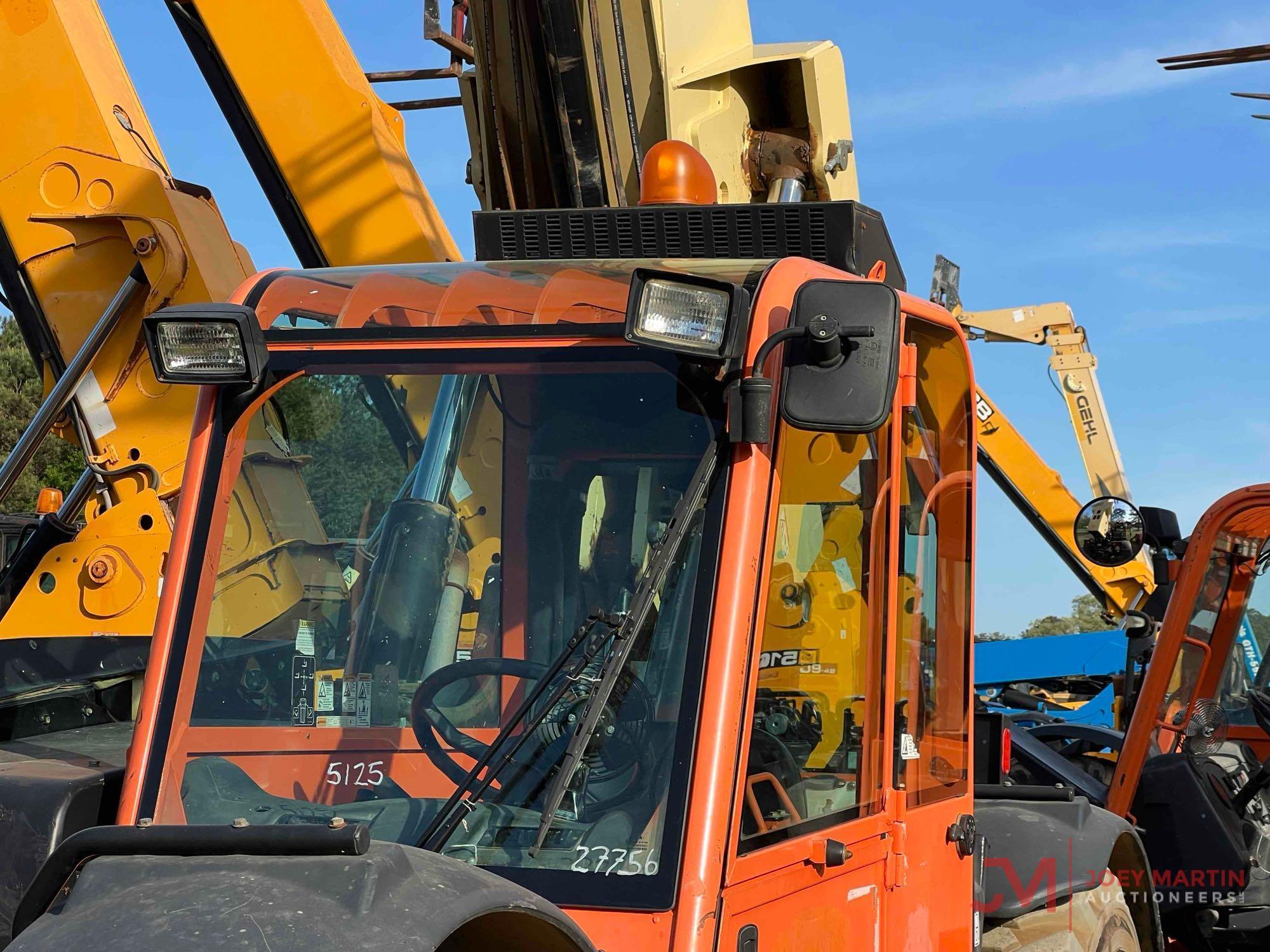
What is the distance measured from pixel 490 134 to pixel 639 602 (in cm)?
313

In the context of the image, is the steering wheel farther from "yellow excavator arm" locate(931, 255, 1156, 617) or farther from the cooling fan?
"yellow excavator arm" locate(931, 255, 1156, 617)

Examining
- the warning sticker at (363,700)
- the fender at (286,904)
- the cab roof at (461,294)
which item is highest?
the cab roof at (461,294)

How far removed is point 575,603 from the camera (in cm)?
271

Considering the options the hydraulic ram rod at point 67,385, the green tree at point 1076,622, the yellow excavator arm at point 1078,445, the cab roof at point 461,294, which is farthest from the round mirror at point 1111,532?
the green tree at point 1076,622

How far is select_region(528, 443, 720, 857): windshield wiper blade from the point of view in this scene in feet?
8.25

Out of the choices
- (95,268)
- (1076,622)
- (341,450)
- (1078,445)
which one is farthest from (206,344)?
(1076,622)

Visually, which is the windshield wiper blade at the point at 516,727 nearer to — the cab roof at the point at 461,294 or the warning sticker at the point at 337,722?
the warning sticker at the point at 337,722

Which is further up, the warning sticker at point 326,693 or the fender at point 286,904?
the warning sticker at point 326,693

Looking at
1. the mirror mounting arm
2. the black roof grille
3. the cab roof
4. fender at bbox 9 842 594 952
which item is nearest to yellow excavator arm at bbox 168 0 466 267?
the black roof grille

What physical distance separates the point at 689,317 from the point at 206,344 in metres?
0.98

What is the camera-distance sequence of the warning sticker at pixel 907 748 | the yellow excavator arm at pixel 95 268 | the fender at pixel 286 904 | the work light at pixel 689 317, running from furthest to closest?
the yellow excavator arm at pixel 95 268 → the warning sticker at pixel 907 748 → the work light at pixel 689 317 → the fender at pixel 286 904

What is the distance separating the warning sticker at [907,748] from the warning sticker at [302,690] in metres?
1.18

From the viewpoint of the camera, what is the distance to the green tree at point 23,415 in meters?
28.0

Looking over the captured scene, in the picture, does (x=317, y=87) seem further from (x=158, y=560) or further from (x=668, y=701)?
(x=668, y=701)
